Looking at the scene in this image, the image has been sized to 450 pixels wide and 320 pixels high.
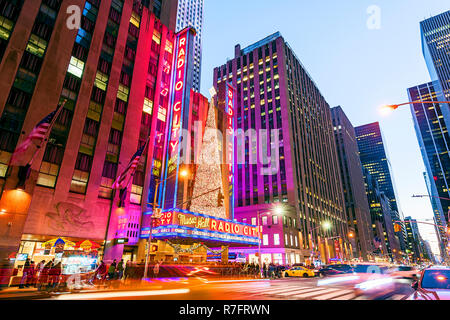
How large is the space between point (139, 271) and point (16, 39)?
2845cm

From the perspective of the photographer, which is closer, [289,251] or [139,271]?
[139,271]

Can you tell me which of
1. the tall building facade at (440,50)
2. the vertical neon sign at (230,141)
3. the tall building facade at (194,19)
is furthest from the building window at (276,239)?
the tall building facade at (440,50)

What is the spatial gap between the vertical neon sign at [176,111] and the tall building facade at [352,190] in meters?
116

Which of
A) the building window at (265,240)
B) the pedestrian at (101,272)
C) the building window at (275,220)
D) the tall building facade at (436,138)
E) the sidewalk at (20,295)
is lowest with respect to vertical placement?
the sidewalk at (20,295)

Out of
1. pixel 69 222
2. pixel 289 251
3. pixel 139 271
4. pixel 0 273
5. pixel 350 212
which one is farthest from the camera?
pixel 350 212

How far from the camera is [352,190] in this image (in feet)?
456

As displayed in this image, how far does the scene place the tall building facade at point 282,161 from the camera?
233 feet

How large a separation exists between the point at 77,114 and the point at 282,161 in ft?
199

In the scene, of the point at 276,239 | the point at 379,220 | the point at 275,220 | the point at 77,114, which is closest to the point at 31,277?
the point at 77,114

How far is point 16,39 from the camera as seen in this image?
27.5 metres

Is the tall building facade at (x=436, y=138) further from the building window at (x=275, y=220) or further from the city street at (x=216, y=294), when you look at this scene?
the city street at (x=216, y=294)

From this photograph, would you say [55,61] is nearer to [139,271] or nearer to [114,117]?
[114,117]

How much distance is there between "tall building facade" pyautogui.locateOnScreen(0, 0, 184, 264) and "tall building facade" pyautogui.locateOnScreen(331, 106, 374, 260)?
121168 mm
